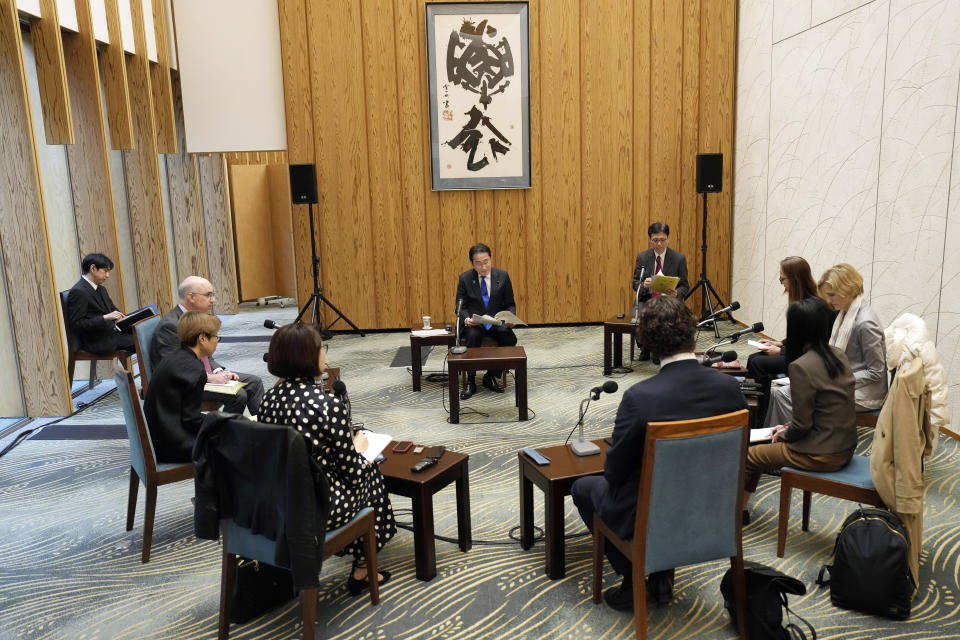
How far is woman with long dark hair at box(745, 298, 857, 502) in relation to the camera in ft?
10.1

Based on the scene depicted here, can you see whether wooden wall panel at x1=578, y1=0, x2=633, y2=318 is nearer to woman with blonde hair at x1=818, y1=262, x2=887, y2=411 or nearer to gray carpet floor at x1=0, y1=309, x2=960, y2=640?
gray carpet floor at x1=0, y1=309, x2=960, y2=640

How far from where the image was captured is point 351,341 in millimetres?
8617

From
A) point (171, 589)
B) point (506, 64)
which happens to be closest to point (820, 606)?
point (171, 589)

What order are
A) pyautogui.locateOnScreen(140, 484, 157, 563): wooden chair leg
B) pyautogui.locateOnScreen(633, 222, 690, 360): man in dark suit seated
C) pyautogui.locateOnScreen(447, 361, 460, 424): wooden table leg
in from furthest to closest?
pyautogui.locateOnScreen(633, 222, 690, 360): man in dark suit seated, pyautogui.locateOnScreen(447, 361, 460, 424): wooden table leg, pyautogui.locateOnScreen(140, 484, 157, 563): wooden chair leg

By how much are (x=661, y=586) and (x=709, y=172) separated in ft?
20.9

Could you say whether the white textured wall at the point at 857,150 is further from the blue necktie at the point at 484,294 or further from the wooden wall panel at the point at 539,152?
the blue necktie at the point at 484,294

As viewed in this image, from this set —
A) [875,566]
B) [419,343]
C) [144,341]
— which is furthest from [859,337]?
[144,341]

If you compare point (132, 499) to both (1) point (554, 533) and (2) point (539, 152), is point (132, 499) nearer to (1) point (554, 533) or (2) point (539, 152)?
(1) point (554, 533)

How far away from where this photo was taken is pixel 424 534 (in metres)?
3.18

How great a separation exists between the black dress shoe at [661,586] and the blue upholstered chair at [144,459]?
228 centimetres

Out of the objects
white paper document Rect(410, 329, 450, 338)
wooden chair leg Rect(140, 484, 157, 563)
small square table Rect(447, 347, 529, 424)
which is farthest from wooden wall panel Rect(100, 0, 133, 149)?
wooden chair leg Rect(140, 484, 157, 563)

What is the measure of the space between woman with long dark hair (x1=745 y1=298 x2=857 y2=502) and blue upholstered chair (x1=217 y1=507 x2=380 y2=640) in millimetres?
1908

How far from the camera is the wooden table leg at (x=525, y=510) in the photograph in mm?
3406

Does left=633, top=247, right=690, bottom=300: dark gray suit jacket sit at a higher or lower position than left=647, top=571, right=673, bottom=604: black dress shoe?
higher
